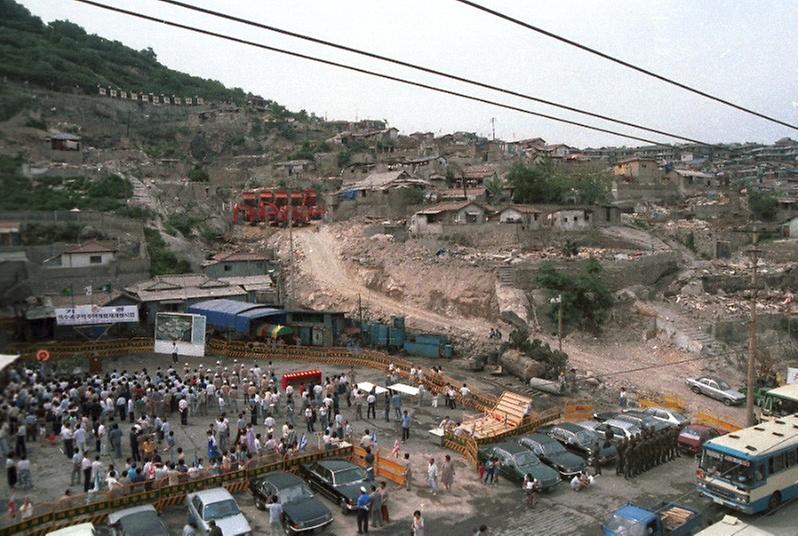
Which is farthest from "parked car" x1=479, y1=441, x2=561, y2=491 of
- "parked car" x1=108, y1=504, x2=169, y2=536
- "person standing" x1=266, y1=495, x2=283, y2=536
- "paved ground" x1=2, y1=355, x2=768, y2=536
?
"parked car" x1=108, y1=504, x2=169, y2=536

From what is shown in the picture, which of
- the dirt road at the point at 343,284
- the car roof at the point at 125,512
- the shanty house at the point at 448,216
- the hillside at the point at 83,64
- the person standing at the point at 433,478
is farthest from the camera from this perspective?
the hillside at the point at 83,64

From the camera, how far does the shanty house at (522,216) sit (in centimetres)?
4675

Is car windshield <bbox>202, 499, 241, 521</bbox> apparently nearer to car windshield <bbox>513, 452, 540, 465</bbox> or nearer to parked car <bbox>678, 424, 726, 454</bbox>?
car windshield <bbox>513, 452, 540, 465</bbox>

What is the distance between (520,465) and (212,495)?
8.12 metres

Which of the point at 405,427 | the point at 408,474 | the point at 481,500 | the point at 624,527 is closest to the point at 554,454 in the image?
the point at 481,500

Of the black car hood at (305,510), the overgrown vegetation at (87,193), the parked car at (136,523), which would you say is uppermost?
the overgrown vegetation at (87,193)

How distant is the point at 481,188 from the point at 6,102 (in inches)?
1697

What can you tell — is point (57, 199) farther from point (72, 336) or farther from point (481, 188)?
point (481, 188)

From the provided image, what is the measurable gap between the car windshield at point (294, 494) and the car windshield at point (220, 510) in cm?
108

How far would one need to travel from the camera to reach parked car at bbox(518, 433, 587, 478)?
52.7ft

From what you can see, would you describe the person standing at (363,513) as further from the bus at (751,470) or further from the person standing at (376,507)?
the bus at (751,470)

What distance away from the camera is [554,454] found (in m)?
16.6

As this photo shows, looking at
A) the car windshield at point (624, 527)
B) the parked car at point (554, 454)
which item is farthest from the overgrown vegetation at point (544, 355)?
the car windshield at point (624, 527)

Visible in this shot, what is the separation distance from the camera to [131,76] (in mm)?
111938
